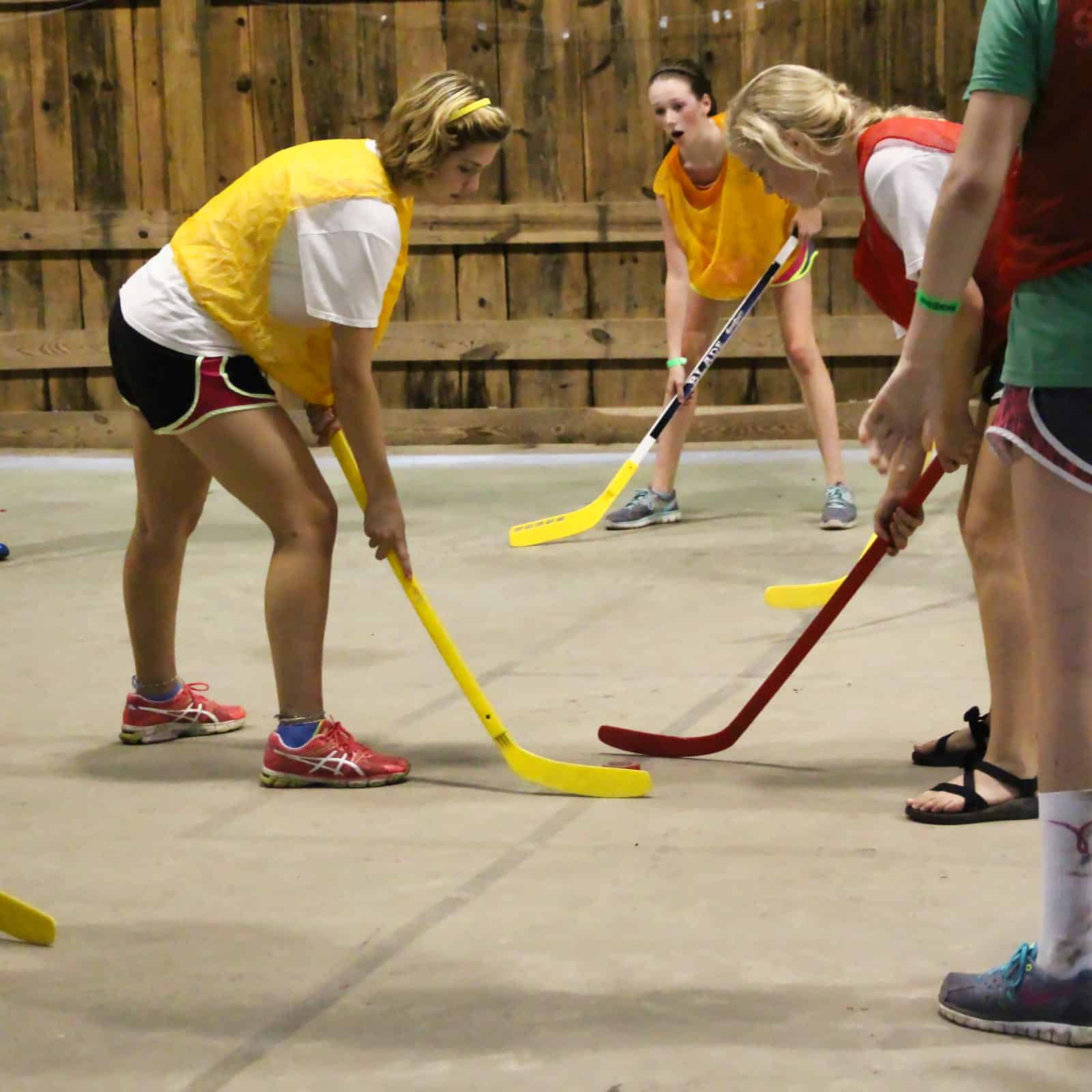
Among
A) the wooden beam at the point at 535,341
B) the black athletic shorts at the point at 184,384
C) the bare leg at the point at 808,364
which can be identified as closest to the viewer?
the black athletic shorts at the point at 184,384

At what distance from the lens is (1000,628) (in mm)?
2447

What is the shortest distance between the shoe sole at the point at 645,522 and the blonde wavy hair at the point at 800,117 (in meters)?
2.68

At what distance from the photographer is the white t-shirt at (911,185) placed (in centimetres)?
221

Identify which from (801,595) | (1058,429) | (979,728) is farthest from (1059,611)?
(801,595)

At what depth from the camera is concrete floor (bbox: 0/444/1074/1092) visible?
5.69 feet

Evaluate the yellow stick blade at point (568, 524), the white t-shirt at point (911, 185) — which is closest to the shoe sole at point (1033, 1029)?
the white t-shirt at point (911, 185)

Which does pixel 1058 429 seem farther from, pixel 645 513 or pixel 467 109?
pixel 645 513

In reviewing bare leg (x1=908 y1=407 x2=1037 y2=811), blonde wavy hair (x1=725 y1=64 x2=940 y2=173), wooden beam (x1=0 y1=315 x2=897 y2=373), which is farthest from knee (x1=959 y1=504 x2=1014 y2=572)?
wooden beam (x1=0 y1=315 x2=897 y2=373)

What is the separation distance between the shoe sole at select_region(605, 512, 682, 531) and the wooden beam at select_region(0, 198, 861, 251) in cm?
199

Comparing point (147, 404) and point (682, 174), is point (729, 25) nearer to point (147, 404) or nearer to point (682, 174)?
point (682, 174)

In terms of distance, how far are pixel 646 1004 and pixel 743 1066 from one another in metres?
0.18

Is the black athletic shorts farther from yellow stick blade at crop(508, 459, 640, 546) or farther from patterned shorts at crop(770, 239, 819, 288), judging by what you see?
patterned shorts at crop(770, 239, 819, 288)

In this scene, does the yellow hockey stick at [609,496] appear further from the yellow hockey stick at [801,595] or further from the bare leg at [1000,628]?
the bare leg at [1000,628]

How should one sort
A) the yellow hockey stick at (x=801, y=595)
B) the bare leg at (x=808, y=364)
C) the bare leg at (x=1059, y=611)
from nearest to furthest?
the bare leg at (x=1059, y=611) < the yellow hockey stick at (x=801, y=595) < the bare leg at (x=808, y=364)
